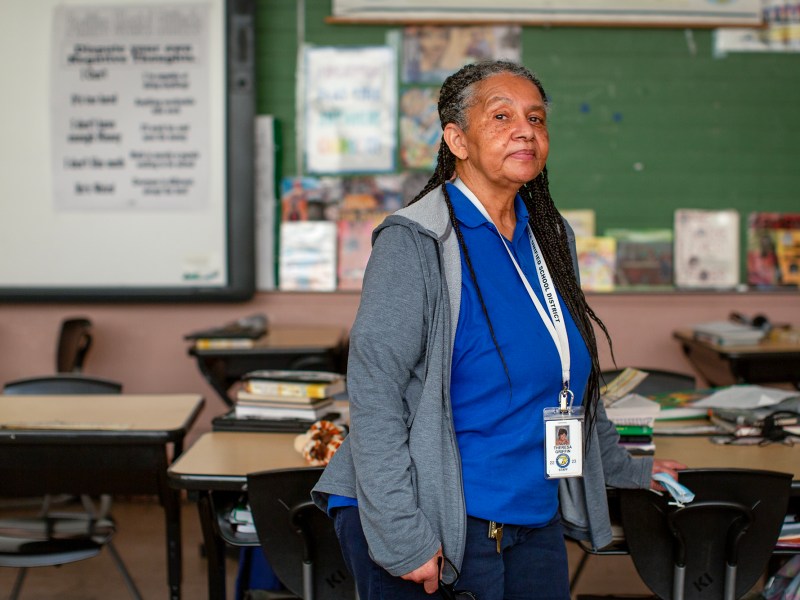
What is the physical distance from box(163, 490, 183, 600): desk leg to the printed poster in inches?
99.2

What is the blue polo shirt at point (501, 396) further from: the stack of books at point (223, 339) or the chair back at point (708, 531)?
the stack of books at point (223, 339)

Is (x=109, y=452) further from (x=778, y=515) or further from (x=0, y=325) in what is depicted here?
(x=0, y=325)

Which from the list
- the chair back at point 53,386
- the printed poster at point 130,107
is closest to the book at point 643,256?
the printed poster at point 130,107

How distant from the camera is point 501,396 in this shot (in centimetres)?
151

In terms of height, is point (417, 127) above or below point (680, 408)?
above

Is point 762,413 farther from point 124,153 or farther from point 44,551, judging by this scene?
point 124,153

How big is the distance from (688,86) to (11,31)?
12.1 feet

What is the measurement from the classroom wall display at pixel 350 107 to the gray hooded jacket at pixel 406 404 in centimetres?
350

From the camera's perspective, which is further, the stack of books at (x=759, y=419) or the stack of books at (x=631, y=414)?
the stack of books at (x=759, y=419)

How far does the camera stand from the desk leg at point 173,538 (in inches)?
104

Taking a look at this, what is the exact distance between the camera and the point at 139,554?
3.90 metres

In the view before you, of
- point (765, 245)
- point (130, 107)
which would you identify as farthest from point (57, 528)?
point (765, 245)

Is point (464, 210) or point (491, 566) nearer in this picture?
point (491, 566)

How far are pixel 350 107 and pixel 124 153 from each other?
49.2 inches
